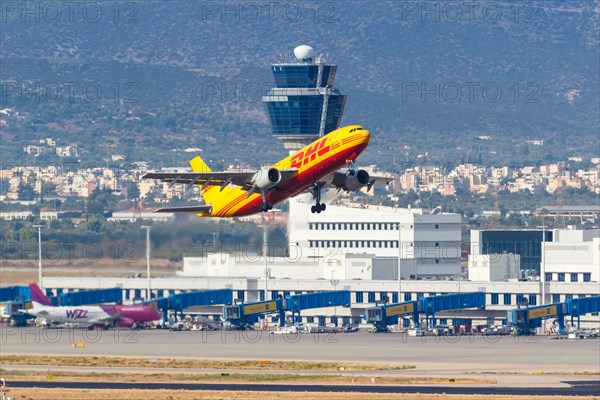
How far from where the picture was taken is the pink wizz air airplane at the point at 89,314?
18400 centimetres

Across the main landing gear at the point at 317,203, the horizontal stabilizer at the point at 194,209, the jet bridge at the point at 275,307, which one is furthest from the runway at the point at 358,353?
the main landing gear at the point at 317,203

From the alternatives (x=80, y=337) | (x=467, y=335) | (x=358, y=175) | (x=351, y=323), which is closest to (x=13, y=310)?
(x=80, y=337)

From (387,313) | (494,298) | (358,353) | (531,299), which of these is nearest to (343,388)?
(358,353)

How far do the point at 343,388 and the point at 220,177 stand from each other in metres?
23.5

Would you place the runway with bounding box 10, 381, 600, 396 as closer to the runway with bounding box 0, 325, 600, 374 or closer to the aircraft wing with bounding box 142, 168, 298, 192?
the runway with bounding box 0, 325, 600, 374

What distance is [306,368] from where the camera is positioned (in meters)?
141

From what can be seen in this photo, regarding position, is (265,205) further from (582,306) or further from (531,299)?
(531,299)

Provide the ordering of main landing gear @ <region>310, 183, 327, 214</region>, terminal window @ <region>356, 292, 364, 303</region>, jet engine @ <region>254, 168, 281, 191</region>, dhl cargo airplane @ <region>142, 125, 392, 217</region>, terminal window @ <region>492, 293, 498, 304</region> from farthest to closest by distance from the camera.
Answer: terminal window @ <region>356, 292, 364, 303</region> < terminal window @ <region>492, 293, 498, 304</region> < main landing gear @ <region>310, 183, 327, 214</region> < jet engine @ <region>254, 168, 281, 191</region> < dhl cargo airplane @ <region>142, 125, 392, 217</region>

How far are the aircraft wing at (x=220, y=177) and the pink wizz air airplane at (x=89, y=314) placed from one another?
7927cm

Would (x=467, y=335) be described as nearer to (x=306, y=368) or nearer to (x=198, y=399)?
(x=306, y=368)

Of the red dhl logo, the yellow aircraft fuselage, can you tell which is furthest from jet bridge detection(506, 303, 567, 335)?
the red dhl logo

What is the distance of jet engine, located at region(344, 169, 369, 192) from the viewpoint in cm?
10444

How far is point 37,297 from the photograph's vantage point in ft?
604

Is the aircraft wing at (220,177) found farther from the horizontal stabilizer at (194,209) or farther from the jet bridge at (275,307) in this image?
the jet bridge at (275,307)
